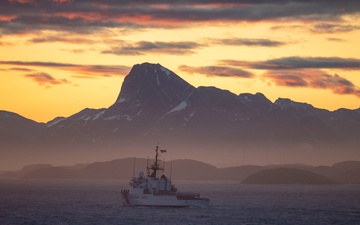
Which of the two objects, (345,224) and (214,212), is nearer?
(345,224)

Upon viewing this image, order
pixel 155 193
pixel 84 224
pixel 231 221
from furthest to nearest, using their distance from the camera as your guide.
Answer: pixel 155 193, pixel 231 221, pixel 84 224

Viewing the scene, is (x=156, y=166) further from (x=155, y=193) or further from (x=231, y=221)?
(x=231, y=221)

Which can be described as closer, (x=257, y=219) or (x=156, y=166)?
(x=257, y=219)

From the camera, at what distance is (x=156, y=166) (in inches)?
7805

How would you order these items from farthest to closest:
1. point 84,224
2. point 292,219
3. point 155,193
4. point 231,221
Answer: point 155,193, point 292,219, point 231,221, point 84,224

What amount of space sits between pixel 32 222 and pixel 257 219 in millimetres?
55579

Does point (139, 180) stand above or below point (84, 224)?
above

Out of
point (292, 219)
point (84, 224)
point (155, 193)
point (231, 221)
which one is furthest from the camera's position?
point (155, 193)

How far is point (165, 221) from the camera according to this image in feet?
537

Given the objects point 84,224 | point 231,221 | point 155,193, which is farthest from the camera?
point 155,193

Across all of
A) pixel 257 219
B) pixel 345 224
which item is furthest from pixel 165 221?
pixel 345 224

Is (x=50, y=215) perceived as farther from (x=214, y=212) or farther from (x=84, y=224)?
(x=214, y=212)

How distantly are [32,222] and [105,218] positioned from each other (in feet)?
60.9

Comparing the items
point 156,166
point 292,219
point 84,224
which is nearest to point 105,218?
point 84,224
